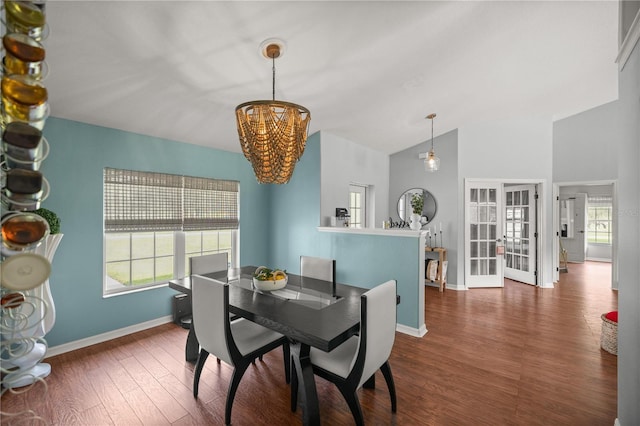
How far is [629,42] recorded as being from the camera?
1.48 m

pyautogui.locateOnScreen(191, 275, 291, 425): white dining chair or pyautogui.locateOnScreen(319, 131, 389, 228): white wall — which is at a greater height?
pyautogui.locateOnScreen(319, 131, 389, 228): white wall

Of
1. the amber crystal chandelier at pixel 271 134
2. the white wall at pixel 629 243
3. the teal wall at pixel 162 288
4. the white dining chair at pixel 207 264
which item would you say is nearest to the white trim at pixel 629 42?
the white wall at pixel 629 243

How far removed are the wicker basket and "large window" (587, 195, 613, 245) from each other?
21.7 feet

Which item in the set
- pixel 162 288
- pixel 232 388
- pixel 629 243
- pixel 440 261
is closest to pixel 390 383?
pixel 232 388

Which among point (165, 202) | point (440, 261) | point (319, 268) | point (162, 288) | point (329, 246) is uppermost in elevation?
point (165, 202)

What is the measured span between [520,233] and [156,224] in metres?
5.94

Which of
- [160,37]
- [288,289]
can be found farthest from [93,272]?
[160,37]

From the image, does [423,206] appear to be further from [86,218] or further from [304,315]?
[86,218]

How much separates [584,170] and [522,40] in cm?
382

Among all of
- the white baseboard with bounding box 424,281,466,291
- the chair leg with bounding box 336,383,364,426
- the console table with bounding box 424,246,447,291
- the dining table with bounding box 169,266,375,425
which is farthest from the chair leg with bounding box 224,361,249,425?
the white baseboard with bounding box 424,281,466,291

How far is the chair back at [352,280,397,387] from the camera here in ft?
5.32

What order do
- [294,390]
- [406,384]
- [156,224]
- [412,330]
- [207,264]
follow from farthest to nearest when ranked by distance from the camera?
[156,224], [412,330], [207,264], [406,384], [294,390]

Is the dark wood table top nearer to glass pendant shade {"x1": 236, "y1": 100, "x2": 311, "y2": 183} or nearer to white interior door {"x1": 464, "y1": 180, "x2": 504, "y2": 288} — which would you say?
glass pendant shade {"x1": 236, "y1": 100, "x2": 311, "y2": 183}

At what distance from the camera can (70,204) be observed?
279 centimetres
